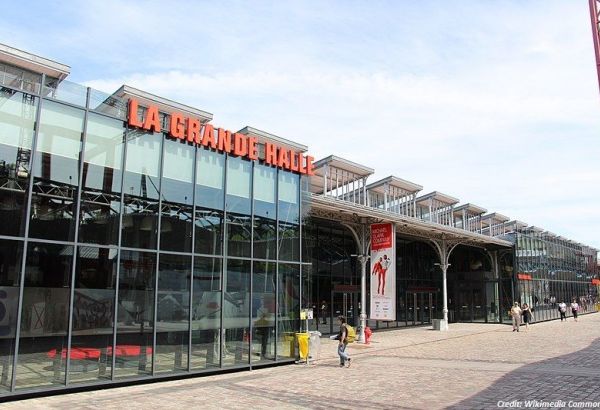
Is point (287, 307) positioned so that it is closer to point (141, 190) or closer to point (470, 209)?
point (141, 190)

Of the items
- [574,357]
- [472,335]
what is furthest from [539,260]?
[574,357]

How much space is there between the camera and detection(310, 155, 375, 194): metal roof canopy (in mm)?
28595

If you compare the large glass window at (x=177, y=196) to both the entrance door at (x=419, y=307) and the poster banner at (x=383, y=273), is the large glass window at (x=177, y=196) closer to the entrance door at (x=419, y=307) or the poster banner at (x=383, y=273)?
the poster banner at (x=383, y=273)

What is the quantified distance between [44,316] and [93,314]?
1067mm

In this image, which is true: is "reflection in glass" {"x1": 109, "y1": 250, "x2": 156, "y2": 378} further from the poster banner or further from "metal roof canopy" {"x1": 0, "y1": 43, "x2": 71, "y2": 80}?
the poster banner

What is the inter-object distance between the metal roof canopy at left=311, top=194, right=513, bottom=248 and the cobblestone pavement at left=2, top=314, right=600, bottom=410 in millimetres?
5648

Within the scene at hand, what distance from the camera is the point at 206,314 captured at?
13859mm

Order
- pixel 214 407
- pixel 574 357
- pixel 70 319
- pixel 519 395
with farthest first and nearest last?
1. pixel 574 357
2. pixel 70 319
3. pixel 519 395
4. pixel 214 407

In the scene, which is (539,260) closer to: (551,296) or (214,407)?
(551,296)

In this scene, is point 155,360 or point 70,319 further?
point 155,360

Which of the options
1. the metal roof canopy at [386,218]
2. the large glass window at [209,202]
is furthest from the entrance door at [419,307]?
the large glass window at [209,202]

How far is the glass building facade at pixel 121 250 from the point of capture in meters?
10.6

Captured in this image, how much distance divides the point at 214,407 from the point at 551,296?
4064cm

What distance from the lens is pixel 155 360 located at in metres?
12.6
